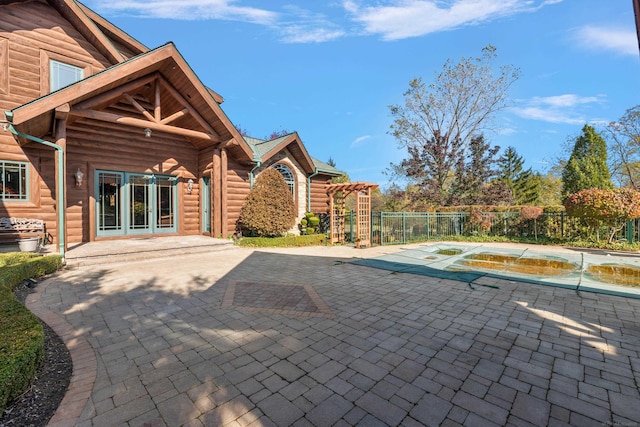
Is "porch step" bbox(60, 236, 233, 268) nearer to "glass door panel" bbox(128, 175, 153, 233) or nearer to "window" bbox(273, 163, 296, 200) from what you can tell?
"glass door panel" bbox(128, 175, 153, 233)

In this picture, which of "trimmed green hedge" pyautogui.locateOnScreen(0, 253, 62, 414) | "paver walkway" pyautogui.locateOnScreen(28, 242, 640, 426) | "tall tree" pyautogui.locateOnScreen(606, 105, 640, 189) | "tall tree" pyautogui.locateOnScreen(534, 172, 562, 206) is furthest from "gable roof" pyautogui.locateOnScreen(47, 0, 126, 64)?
"tall tree" pyautogui.locateOnScreen(534, 172, 562, 206)

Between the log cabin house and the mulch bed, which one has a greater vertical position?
the log cabin house

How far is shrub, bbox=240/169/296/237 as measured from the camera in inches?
421

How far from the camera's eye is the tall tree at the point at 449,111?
20422 millimetres

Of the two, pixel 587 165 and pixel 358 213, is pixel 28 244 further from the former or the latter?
pixel 587 165

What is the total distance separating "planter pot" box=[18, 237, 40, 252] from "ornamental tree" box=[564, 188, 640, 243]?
57.3 ft

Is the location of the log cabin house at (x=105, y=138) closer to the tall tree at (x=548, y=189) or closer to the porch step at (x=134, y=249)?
the porch step at (x=134, y=249)

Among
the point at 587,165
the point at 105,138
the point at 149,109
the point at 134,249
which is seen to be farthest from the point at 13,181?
the point at 587,165

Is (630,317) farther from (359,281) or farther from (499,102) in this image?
(499,102)

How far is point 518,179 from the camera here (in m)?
35.2

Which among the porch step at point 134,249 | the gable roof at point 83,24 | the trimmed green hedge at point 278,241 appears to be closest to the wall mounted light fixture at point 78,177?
the porch step at point 134,249

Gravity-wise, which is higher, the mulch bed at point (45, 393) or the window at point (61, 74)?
the window at point (61, 74)

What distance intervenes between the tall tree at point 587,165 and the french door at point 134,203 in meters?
23.1

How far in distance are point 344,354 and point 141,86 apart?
9.71m
